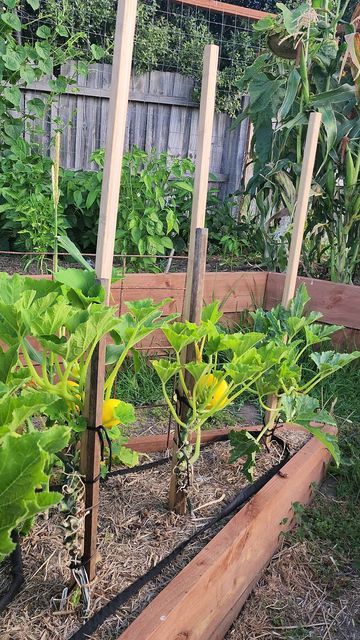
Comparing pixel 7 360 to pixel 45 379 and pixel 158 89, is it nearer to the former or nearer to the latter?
pixel 45 379

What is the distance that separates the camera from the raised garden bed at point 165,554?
4.02 ft

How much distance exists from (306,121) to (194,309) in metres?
2.31

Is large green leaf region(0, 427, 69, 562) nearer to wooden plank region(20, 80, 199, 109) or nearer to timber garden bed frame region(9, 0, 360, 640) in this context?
timber garden bed frame region(9, 0, 360, 640)

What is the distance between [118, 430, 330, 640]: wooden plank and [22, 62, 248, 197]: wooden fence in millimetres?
4303

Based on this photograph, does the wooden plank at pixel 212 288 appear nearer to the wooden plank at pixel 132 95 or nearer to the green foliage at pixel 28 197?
the green foliage at pixel 28 197

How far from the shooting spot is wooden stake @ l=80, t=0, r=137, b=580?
1.18 metres

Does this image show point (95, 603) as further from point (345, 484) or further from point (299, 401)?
point (345, 484)

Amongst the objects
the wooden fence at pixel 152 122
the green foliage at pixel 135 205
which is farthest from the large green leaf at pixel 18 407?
the wooden fence at pixel 152 122

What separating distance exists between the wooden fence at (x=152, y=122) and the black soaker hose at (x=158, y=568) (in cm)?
435

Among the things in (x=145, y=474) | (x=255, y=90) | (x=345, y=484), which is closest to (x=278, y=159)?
(x=255, y=90)

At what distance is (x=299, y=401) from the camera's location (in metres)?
1.77

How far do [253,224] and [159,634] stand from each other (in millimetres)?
3237

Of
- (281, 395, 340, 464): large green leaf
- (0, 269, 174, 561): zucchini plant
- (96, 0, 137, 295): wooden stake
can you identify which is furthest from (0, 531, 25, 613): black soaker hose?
(281, 395, 340, 464): large green leaf

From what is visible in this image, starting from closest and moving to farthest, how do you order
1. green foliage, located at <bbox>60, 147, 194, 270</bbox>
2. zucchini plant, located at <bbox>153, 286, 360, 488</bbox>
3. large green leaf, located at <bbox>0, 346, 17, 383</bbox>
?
1. large green leaf, located at <bbox>0, 346, 17, 383</bbox>
2. zucchini plant, located at <bbox>153, 286, 360, 488</bbox>
3. green foliage, located at <bbox>60, 147, 194, 270</bbox>
